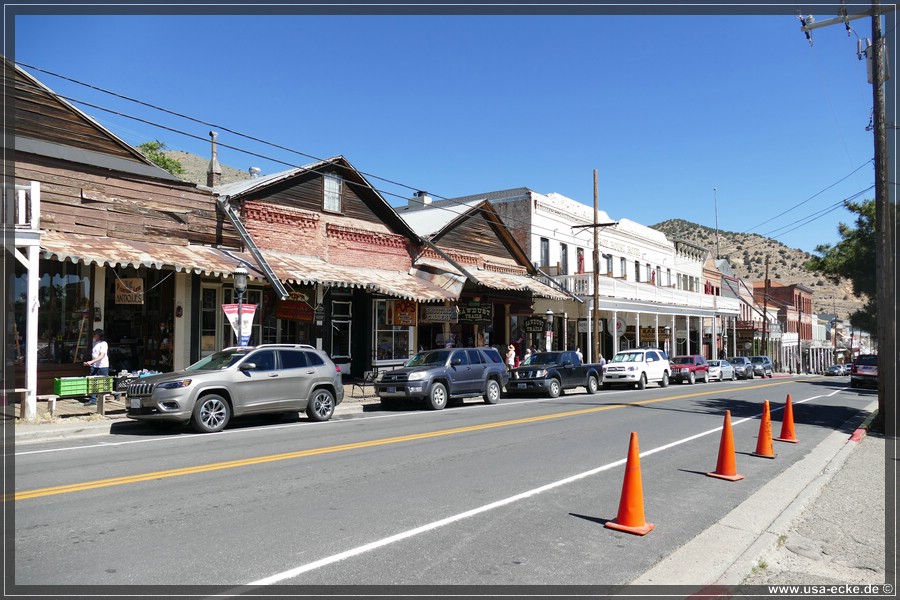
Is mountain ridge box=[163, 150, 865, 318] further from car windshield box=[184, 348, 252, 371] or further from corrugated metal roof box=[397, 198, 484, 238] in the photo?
car windshield box=[184, 348, 252, 371]

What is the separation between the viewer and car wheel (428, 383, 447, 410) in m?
17.4

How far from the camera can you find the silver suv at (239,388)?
11891mm

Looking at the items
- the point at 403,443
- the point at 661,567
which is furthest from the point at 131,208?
the point at 661,567

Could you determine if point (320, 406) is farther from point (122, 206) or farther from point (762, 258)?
point (762, 258)

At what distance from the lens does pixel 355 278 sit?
68.4ft

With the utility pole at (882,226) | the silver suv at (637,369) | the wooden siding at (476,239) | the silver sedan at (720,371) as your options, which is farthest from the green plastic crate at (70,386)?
the silver sedan at (720,371)

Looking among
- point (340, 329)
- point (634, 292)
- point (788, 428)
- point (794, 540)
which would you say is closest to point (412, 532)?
point (794, 540)

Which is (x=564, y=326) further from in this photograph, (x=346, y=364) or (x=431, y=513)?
(x=431, y=513)

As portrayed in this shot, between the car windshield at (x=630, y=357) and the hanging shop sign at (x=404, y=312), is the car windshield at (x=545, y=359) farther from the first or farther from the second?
the car windshield at (x=630, y=357)

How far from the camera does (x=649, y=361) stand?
93.8ft

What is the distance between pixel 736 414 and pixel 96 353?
52.9 ft

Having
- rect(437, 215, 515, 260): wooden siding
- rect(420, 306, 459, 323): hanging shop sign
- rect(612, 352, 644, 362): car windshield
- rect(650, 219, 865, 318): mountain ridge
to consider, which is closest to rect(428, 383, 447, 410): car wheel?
rect(420, 306, 459, 323): hanging shop sign

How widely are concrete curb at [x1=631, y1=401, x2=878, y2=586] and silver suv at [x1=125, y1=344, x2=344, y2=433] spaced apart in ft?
30.6

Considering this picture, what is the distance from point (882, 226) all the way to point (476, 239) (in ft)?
56.0
